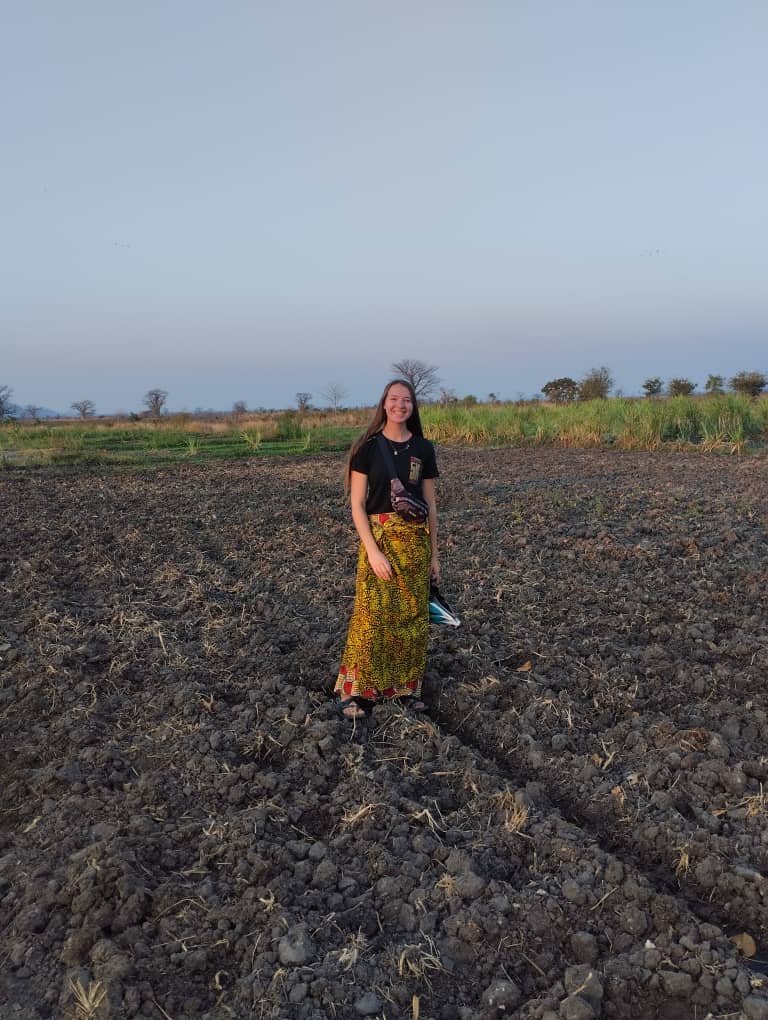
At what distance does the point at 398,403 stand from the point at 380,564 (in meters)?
0.67

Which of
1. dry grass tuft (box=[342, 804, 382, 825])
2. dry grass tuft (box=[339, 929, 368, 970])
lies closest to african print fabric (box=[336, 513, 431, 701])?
dry grass tuft (box=[342, 804, 382, 825])

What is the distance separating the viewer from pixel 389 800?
2582 mm

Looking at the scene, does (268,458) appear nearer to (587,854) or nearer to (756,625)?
(756,625)

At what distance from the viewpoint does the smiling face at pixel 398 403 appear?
9.97 ft

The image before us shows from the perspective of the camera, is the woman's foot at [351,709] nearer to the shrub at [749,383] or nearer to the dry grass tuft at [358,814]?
the dry grass tuft at [358,814]

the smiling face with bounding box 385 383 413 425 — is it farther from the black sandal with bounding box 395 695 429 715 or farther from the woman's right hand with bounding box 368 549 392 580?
the black sandal with bounding box 395 695 429 715

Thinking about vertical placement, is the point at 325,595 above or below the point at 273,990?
above

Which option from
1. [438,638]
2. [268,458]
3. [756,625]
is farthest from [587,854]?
[268,458]

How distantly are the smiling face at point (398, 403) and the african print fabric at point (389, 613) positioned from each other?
1.37 feet

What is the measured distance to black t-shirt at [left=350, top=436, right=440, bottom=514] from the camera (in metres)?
3.10

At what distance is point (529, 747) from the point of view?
2949 mm

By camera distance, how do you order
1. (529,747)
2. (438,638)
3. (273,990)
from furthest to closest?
(438,638), (529,747), (273,990)

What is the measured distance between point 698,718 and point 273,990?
2.08 metres

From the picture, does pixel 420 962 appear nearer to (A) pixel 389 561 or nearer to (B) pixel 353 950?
(B) pixel 353 950
